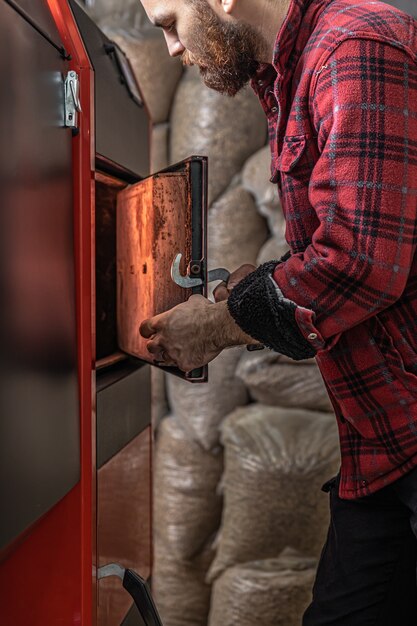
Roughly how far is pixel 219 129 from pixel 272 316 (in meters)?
1.49

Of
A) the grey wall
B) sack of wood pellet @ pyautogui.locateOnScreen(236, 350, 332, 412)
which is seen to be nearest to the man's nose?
the grey wall

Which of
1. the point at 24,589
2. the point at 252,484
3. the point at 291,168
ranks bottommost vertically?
the point at 252,484

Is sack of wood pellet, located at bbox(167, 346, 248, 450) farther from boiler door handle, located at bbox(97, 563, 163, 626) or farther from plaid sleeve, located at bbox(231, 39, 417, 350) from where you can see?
plaid sleeve, located at bbox(231, 39, 417, 350)

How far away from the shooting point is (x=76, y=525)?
1.19 m

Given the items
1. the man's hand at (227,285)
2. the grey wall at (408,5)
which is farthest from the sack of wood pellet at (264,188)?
the man's hand at (227,285)

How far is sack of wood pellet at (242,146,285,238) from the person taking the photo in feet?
7.90

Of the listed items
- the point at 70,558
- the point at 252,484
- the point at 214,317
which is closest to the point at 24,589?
the point at 70,558

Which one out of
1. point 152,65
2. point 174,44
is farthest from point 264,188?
point 174,44

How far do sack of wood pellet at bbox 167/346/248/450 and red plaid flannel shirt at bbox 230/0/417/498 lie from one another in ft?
4.28

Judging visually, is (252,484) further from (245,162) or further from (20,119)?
(20,119)

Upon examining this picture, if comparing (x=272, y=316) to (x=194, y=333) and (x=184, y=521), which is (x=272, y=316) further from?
(x=184, y=521)

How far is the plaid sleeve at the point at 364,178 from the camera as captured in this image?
3.33 ft

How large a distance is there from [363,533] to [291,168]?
60 cm

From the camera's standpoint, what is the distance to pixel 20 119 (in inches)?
38.6
